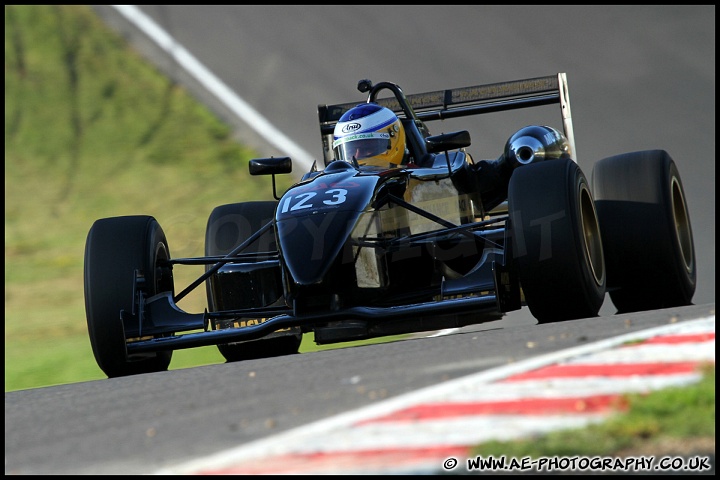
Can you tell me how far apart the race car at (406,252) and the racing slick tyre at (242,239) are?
29 millimetres

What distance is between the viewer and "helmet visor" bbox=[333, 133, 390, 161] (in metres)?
8.21

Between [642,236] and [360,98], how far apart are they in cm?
1249

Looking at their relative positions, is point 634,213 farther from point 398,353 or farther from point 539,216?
point 398,353

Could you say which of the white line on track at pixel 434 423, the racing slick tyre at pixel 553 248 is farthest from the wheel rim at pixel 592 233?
the white line on track at pixel 434 423

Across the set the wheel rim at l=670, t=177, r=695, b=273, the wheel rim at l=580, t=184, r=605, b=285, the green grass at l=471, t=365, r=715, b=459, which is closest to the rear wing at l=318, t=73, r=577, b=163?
the wheel rim at l=670, t=177, r=695, b=273

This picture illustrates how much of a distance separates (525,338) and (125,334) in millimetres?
2841

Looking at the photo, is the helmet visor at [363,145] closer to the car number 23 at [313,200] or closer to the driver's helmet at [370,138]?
the driver's helmet at [370,138]

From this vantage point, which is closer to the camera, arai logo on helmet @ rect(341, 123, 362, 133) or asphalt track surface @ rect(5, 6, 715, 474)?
asphalt track surface @ rect(5, 6, 715, 474)

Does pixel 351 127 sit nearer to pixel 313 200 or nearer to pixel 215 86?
pixel 313 200

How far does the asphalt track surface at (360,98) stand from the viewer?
4.40m

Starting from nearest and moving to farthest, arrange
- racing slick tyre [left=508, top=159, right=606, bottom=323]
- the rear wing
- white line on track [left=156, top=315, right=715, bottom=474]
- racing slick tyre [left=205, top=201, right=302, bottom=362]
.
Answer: white line on track [left=156, top=315, right=715, bottom=474] < racing slick tyre [left=508, top=159, right=606, bottom=323] < racing slick tyre [left=205, top=201, right=302, bottom=362] < the rear wing

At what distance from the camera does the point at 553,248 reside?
6586mm

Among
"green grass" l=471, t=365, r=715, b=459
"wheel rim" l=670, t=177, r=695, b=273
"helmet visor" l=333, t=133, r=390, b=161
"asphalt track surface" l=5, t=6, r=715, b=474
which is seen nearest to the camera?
"green grass" l=471, t=365, r=715, b=459

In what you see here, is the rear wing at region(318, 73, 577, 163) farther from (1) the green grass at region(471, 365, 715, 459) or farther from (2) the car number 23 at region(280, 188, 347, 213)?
(1) the green grass at region(471, 365, 715, 459)
